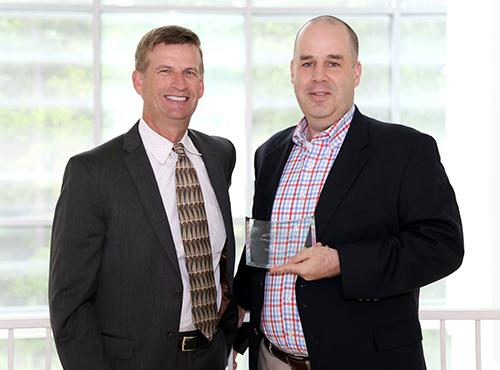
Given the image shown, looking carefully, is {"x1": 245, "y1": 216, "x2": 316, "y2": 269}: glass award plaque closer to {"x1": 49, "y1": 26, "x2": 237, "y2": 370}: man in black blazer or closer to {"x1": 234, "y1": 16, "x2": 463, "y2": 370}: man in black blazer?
{"x1": 234, "y1": 16, "x2": 463, "y2": 370}: man in black blazer

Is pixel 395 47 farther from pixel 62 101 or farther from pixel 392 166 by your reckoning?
pixel 392 166

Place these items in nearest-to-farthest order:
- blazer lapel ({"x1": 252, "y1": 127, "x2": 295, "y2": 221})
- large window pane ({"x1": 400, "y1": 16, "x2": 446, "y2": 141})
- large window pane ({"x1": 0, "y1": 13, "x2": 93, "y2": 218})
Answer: blazer lapel ({"x1": 252, "y1": 127, "x2": 295, "y2": 221}) < large window pane ({"x1": 0, "y1": 13, "x2": 93, "y2": 218}) < large window pane ({"x1": 400, "y1": 16, "x2": 446, "y2": 141})

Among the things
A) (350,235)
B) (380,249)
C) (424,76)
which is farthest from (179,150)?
(424,76)

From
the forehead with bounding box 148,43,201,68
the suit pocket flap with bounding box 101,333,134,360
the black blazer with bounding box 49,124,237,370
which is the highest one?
the forehead with bounding box 148,43,201,68

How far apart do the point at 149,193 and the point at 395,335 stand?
0.90 meters

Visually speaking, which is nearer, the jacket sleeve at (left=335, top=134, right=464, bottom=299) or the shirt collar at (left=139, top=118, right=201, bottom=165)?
the jacket sleeve at (left=335, top=134, right=464, bottom=299)

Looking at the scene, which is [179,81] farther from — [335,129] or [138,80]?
[335,129]

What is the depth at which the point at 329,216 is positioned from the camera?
94.6 inches

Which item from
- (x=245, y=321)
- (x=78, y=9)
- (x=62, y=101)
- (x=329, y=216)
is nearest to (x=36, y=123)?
(x=62, y=101)

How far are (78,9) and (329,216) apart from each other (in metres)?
5.14

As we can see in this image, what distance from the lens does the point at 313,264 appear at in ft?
7.54

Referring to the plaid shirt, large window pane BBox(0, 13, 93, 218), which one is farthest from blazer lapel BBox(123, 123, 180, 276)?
large window pane BBox(0, 13, 93, 218)

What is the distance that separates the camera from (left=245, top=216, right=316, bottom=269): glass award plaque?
7.64 feet

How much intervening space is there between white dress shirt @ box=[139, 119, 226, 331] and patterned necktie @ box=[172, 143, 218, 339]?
0.02 m
